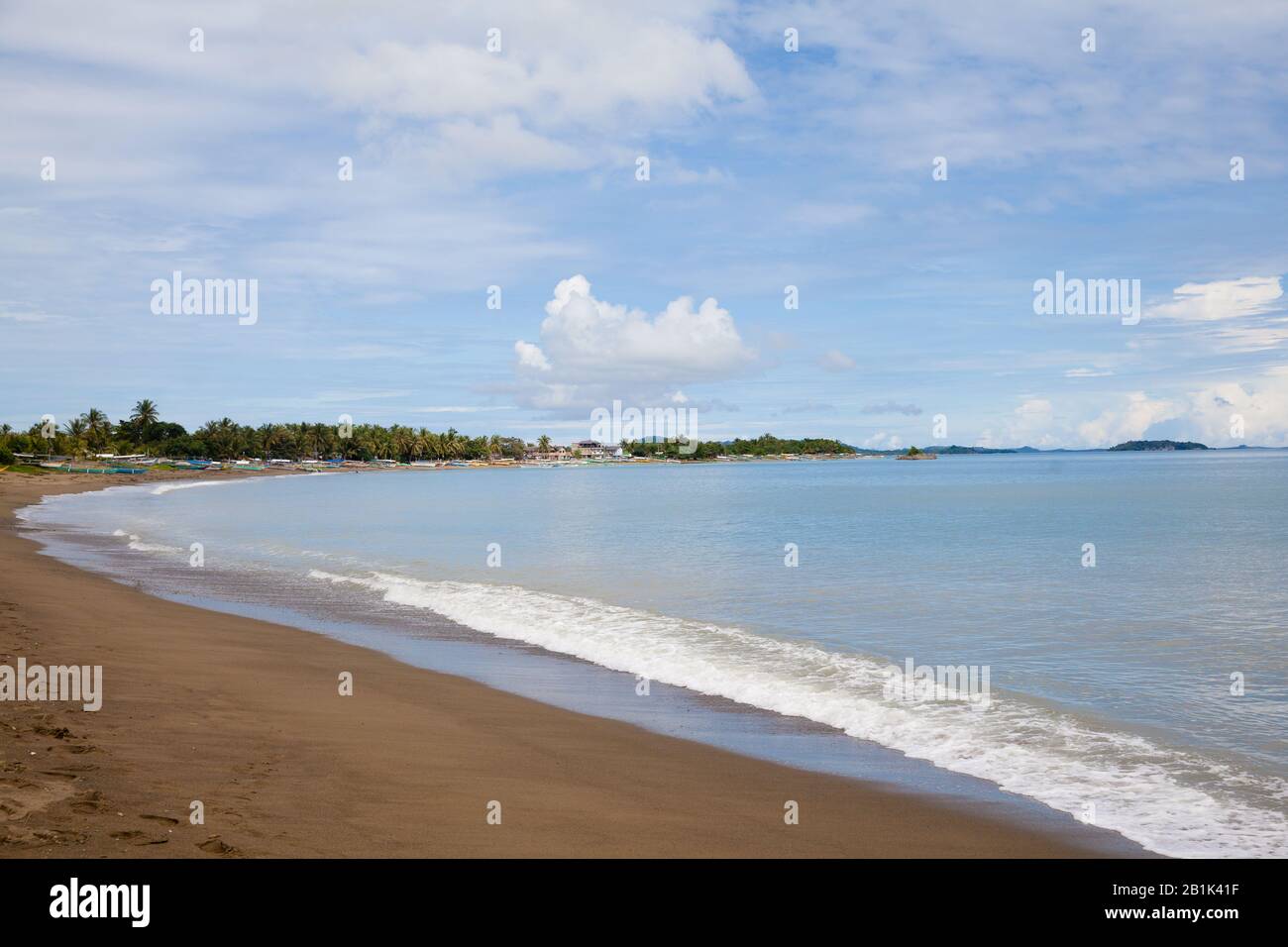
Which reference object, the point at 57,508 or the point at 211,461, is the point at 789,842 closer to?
the point at 57,508

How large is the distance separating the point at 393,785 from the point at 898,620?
13763mm

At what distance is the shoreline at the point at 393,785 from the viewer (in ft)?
21.7

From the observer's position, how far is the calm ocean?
9672 millimetres

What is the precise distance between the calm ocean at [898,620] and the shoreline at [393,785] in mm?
1343

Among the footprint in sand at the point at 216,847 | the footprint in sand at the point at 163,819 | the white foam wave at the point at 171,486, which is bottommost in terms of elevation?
the footprint in sand at the point at 216,847

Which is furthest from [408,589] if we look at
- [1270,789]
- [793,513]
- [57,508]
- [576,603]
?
[57,508]

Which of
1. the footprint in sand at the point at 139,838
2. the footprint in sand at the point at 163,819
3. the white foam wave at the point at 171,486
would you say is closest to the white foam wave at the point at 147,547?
the footprint in sand at the point at 163,819

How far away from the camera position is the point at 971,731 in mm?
10805

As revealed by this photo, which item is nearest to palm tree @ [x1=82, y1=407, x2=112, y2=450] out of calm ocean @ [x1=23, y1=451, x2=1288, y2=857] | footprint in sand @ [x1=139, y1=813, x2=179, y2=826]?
calm ocean @ [x1=23, y1=451, x2=1288, y2=857]

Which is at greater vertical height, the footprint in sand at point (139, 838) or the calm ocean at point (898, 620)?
the footprint in sand at point (139, 838)

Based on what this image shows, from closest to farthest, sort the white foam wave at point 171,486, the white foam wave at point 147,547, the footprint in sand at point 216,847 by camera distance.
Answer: the footprint in sand at point 216,847 → the white foam wave at point 147,547 → the white foam wave at point 171,486

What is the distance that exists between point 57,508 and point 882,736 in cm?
6532

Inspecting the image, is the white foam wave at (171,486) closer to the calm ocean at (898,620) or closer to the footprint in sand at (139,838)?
the calm ocean at (898,620)

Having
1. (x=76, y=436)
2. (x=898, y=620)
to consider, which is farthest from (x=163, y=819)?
(x=76, y=436)
